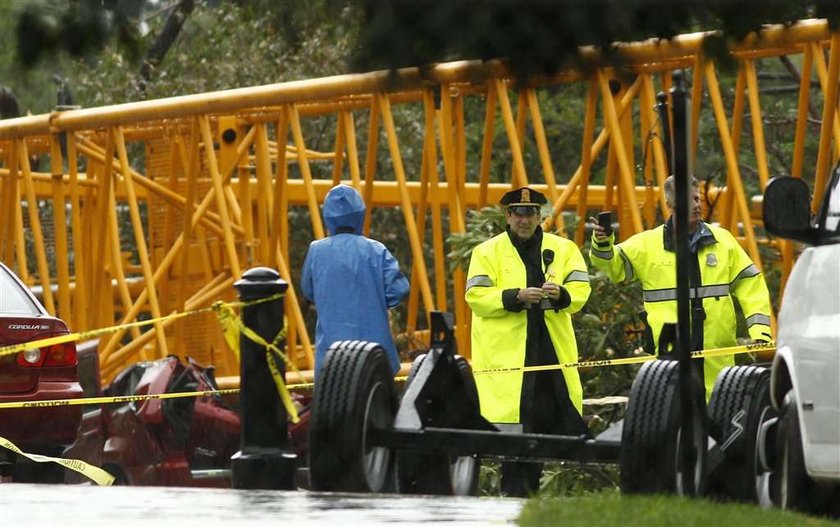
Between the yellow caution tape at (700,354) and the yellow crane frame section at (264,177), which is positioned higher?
the yellow crane frame section at (264,177)

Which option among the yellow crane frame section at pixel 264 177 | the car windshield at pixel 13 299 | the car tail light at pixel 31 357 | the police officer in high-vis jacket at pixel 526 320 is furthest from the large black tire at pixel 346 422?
the car windshield at pixel 13 299

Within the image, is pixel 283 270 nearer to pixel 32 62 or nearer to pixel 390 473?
pixel 390 473

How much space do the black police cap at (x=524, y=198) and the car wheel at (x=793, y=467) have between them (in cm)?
279

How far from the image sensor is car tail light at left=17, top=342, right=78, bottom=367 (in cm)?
1206

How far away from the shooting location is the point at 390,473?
9.18 metres

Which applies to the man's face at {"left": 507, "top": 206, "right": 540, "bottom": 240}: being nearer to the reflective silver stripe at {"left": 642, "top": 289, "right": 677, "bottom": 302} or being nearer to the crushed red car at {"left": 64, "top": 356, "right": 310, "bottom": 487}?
the reflective silver stripe at {"left": 642, "top": 289, "right": 677, "bottom": 302}

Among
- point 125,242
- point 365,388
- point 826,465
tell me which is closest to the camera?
point 826,465

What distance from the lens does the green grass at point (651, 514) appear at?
7332 mm

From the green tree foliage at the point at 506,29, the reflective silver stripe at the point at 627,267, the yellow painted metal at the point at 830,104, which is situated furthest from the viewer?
the yellow painted metal at the point at 830,104

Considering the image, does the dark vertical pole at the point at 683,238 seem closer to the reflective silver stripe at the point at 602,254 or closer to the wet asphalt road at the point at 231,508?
the wet asphalt road at the point at 231,508

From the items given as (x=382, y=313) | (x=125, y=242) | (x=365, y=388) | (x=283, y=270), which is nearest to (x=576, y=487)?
(x=382, y=313)

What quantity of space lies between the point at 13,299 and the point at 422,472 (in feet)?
11.0

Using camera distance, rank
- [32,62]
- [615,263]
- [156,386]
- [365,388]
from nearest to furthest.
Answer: [32,62], [365,388], [615,263], [156,386]

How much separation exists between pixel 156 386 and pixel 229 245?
2.95m
